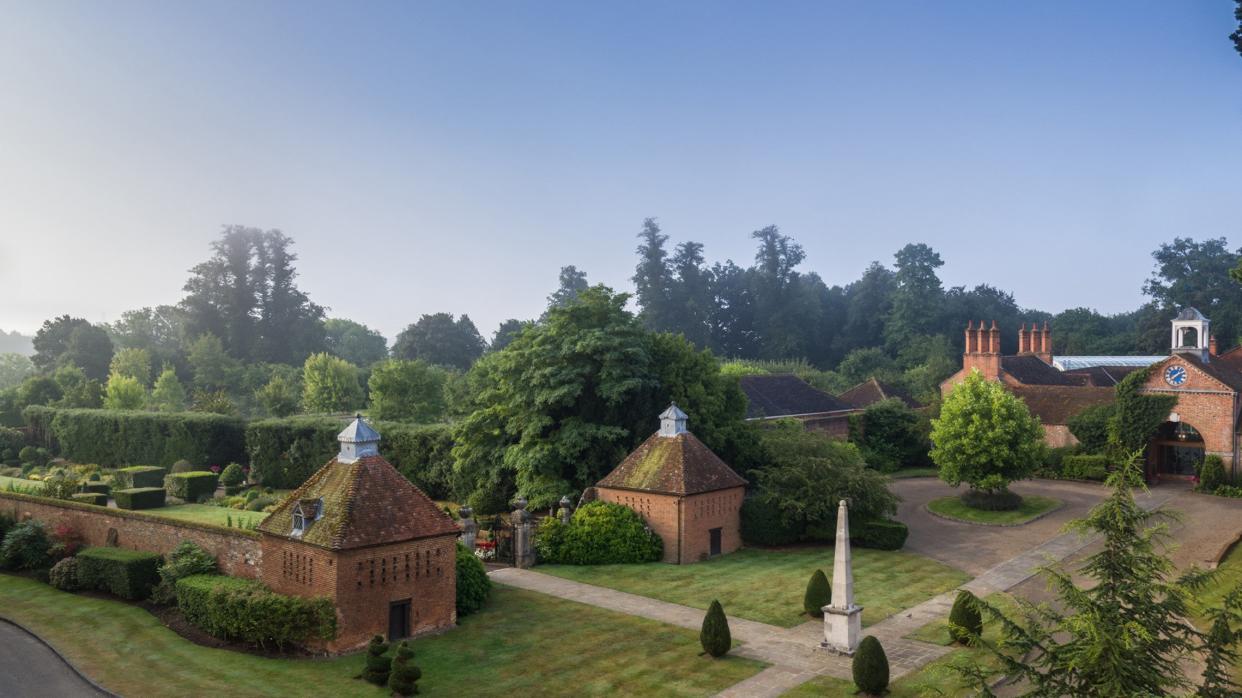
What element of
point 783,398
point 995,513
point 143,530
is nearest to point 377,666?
point 143,530

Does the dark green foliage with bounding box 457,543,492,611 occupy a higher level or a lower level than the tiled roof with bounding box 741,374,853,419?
lower

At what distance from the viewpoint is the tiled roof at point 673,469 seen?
29.9m

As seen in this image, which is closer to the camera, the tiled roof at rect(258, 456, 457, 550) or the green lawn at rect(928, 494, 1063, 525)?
the tiled roof at rect(258, 456, 457, 550)

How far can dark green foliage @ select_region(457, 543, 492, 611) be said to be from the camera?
2320cm

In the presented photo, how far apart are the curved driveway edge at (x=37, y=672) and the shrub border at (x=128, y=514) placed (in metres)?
4.49

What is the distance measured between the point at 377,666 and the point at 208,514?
19079mm

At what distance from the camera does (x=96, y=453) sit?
2192 inches

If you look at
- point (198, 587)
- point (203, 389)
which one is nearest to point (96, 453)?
point (203, 389)

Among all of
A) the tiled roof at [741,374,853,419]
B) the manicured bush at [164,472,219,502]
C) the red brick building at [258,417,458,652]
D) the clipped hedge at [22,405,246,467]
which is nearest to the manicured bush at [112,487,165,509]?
the manicured bush at [164,472,219,502]

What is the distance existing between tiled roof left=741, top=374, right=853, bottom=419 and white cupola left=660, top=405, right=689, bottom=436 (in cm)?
1874

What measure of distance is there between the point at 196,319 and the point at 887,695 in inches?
3480

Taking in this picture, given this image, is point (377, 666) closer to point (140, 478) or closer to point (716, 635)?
point (716, 635)

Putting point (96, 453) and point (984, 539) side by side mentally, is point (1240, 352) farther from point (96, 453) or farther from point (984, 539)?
point (96, 453)

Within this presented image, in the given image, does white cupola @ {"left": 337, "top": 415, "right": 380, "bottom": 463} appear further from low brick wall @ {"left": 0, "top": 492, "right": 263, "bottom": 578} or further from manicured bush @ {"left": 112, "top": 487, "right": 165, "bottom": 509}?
manicured bush @ {"left": 112, "top": 487, "right": 165, "bottom": 509}
